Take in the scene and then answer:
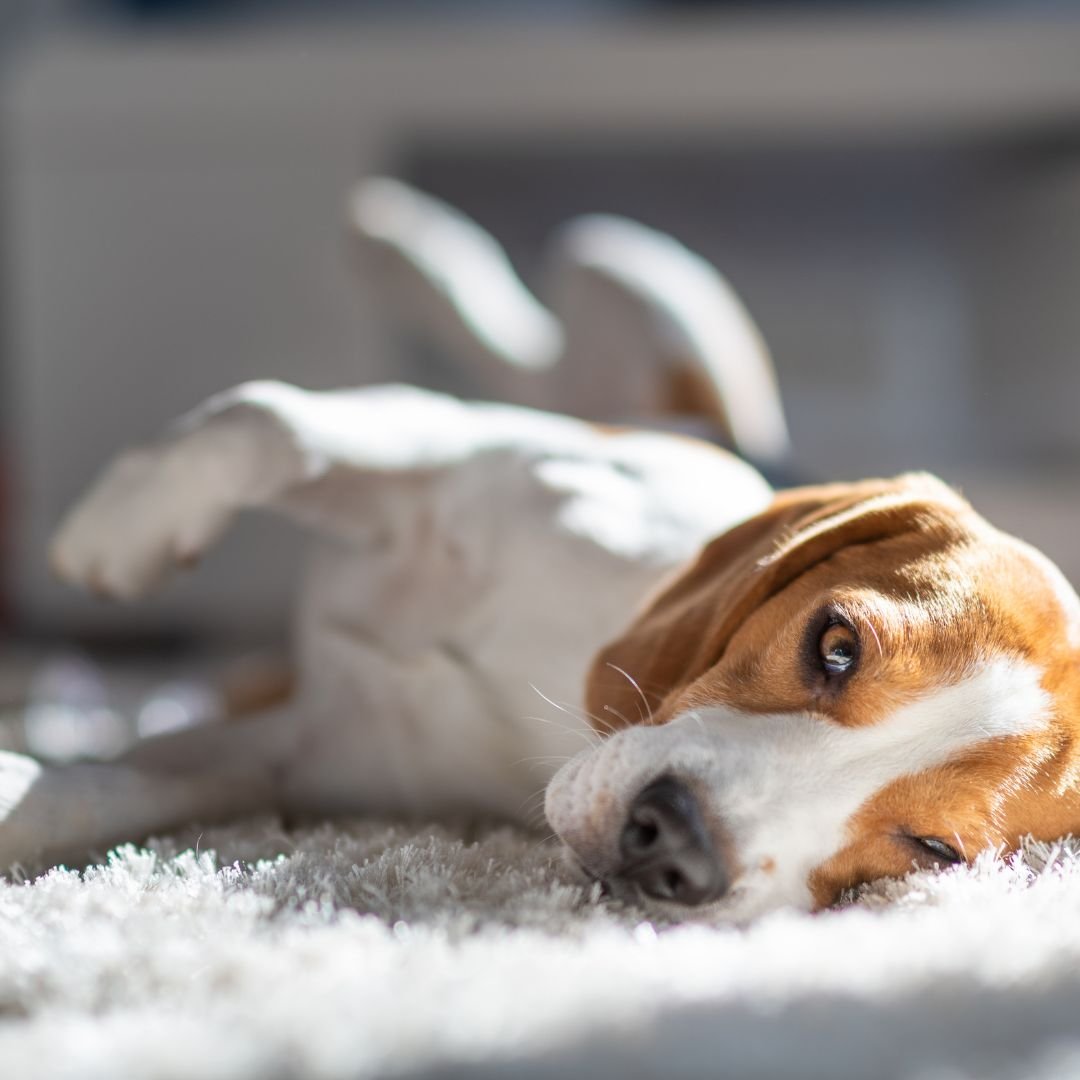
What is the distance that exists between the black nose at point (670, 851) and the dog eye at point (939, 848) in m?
0.26

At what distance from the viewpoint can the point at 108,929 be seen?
0.98 m

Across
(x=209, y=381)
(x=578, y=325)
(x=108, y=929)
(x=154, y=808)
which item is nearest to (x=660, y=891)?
(x=108, y=929)

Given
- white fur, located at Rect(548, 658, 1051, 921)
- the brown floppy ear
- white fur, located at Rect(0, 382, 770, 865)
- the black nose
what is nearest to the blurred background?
white fur, located at Rect(0, 382, 770, 865)

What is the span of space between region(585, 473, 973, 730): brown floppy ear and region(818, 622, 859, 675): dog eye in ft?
0.37

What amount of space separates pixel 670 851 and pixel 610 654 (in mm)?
408

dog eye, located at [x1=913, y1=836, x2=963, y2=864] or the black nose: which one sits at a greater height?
the black nose

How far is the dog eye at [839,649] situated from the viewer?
53.1 inches

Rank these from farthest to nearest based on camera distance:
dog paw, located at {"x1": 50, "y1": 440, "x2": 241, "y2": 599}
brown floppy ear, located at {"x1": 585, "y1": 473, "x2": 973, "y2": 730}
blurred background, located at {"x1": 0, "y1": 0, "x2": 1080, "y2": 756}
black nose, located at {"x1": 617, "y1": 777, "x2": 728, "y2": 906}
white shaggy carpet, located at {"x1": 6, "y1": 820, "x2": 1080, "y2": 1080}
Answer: blurred background, located at {"x1": 0, "y1": 0, "x2": 1080, "y2": 756} → dog paw, located at {"x1": 50, "y1": 440, "x2": 241, "y2": 599} → brown floppy ear, located at {"x1": 585, "y1": 473, "x2": 973, "y2": 730} → black nose, located at {"x1": 617, "y1": 777, "x2": 728, "y2": 906} → white shaggy carpet, located at {"x1": 6, "y1": 820, "x2": 1080, "y2": 1080}

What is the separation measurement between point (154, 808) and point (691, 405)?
6.14ft

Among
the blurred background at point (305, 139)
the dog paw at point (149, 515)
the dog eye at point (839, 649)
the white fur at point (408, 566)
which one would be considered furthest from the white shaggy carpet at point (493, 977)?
the blurred background at point (305, 139)

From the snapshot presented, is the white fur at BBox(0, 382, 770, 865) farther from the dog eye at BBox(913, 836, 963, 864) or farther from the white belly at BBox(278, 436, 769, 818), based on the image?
the dog eye at BBox(913, 836, 963, 864)

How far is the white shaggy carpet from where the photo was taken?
73 cm

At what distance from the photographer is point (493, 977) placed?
856 millimetres

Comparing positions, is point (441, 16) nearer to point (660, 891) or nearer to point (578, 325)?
point (578, 325)
